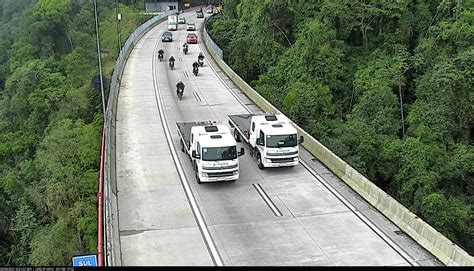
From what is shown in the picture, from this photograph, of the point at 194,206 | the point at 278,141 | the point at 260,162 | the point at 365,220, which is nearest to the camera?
the point at 365,220

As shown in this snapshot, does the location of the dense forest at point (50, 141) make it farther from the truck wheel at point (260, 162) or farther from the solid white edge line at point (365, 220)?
the solid white edge line at point (365, 220)

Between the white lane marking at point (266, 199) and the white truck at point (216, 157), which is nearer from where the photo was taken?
the white lane marking at point (266, 199)

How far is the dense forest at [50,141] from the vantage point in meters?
26.9

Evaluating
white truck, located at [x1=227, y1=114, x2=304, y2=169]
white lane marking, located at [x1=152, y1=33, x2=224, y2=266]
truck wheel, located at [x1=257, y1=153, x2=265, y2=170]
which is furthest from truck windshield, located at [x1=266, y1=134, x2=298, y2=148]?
white lane marking, located at [x1=152, y1=33, x2=224, y2=266]

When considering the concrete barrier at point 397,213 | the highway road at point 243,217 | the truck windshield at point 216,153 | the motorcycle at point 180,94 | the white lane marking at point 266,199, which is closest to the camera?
the concrete barrier at point 397,213

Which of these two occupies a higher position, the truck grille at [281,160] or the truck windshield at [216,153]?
the truck windshield at [216,153]

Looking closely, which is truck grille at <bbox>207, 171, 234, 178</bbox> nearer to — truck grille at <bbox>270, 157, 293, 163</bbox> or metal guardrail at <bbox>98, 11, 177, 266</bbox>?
truck grille at <bbox>270, 157, 293, 163</bbox>

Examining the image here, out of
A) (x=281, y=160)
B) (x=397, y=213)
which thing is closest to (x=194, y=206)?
(x=281, y=160)

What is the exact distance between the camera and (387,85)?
3700 centimetres

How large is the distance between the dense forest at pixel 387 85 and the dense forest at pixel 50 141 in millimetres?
13942

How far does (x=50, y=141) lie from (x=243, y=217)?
21.0m

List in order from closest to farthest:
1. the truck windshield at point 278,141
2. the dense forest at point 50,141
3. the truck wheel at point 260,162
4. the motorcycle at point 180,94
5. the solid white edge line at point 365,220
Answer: the solid white edge line at point 365,220 < the truck windshield at point 278,141 < the truck wheel at point 260,162 < the dense forest at point 50,141 < the motorcycle at point 180,94

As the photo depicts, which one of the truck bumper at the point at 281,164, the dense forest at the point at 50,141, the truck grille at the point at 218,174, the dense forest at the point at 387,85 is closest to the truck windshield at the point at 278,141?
the truck bumper at the point at 281,164

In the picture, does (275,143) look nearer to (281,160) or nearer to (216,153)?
(281,160)
